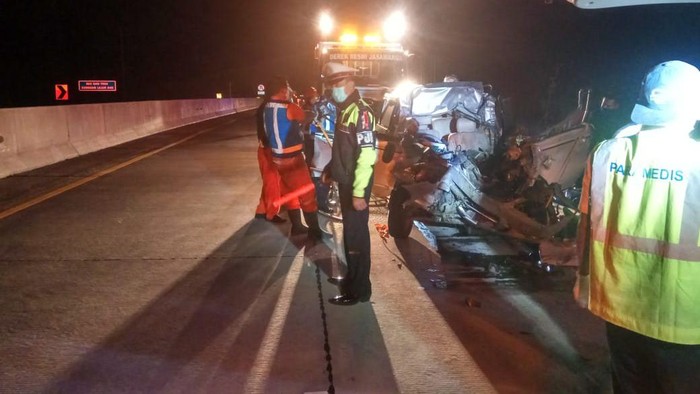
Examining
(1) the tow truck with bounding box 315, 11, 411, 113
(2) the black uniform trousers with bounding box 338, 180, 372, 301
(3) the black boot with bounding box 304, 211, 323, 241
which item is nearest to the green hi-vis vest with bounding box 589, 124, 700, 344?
(2) the black uniform trousers with bounding box 338, 180, 372, 301

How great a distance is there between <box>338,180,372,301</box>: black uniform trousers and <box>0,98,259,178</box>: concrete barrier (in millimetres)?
8758

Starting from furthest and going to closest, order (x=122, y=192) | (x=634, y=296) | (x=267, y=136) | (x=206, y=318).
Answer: (x=122, y=192) < (x=267, y=136) < (x=206, y=318) < (x=634, y=296)

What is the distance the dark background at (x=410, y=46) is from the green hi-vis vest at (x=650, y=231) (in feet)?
6.53

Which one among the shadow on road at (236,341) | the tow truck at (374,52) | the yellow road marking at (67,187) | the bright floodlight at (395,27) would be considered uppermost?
the bright floodlight at (395,27)

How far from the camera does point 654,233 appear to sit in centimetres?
243

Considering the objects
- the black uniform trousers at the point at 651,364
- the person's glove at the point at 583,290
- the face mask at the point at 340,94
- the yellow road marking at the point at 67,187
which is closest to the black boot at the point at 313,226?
the face mask at the point at 340,94

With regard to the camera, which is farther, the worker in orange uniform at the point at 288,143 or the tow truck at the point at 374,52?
the tow truck at the point at 374,52

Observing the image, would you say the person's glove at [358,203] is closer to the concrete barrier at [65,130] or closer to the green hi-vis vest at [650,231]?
the green hi-vis vest at [650,231]

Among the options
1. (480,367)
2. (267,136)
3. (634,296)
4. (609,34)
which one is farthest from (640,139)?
(609,34)

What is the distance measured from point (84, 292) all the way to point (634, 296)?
4.59 meters

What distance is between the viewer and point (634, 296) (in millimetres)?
2516

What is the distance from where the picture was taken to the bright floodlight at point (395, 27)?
57.7ft

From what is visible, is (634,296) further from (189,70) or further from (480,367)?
(189,70)

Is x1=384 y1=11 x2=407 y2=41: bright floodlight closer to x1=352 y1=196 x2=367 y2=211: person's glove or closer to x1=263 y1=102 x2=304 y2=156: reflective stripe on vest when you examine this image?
x1=263 y1=102 x2=304 y2=156: reflective stripe on vest
